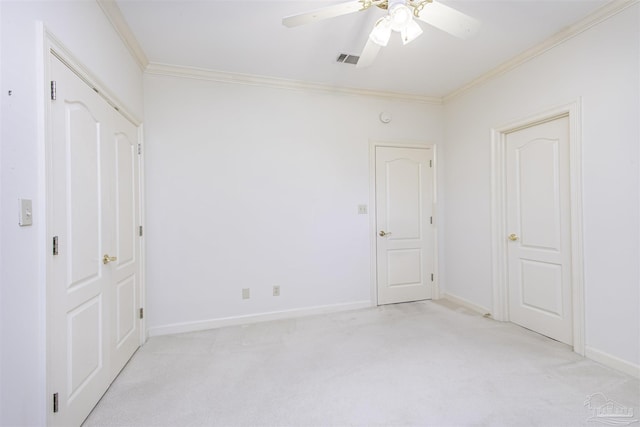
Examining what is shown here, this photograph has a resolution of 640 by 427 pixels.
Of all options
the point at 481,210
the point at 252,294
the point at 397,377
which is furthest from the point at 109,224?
the point at 481,210

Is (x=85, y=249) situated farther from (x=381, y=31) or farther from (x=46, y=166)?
(x=381, y=31)

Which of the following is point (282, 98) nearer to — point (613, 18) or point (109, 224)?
point (109, 224)

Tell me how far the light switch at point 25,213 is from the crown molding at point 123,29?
1.48 m

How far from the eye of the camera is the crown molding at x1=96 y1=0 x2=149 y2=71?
193 cm

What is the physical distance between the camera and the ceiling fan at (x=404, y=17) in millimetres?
1591

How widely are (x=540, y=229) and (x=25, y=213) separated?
3.70 metres

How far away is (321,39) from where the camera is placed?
2449mm

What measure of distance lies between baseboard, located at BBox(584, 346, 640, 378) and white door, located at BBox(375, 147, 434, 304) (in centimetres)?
170

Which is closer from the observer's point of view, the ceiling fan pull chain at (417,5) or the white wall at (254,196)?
the ceiling fan pull chain at (417,5)

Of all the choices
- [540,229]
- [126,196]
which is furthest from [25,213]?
[540,229]

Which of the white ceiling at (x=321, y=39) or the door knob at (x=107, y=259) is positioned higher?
the white ceiling at (x=321, y=39)

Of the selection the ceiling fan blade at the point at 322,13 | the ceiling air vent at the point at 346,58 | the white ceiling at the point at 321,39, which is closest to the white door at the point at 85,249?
the white ceiling at the point at 321,39

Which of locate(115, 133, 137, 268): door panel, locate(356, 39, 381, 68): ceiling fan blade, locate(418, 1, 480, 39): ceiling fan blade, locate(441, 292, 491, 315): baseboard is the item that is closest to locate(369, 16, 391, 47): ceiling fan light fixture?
locate(356, 39, 381, 68): ceiling fan blade

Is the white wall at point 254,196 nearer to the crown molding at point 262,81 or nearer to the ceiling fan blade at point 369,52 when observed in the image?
the crown molding at point 262,81
